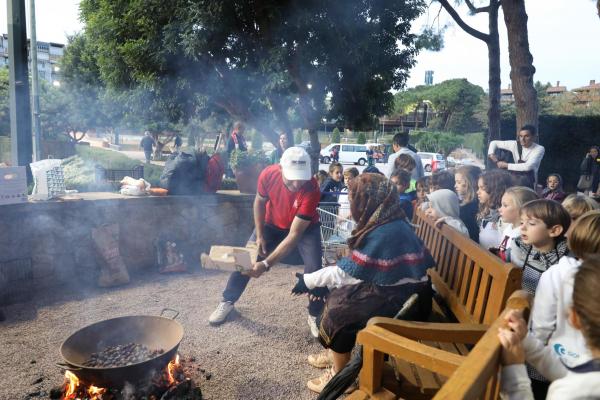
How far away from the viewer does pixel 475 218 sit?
14.0 ft

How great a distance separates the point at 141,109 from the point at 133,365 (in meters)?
8.66

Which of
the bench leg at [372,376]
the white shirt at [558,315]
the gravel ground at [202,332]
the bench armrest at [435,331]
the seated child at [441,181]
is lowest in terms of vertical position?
the gravel ground at [202,332]

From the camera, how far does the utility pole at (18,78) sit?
16.7 feet

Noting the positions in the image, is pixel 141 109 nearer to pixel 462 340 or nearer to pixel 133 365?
pixel 133 365

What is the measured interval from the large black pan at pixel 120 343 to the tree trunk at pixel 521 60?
7.08 metres

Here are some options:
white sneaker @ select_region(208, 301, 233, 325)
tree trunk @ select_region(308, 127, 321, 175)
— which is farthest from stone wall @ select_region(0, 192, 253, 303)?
tree trunk @ select_region(308, 127, 321, 175)

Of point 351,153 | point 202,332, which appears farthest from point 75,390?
point 351,153

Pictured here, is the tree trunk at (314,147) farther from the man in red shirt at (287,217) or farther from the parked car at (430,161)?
the parked car at (430,161)

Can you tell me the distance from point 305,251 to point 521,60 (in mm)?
5941

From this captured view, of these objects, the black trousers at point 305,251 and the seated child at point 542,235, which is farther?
the black trousers at point 305,251

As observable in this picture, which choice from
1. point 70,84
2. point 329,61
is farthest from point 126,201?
point 70,84

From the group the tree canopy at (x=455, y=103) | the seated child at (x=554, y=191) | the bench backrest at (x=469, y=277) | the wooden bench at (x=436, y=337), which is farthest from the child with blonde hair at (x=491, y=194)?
the tree canopy at (x=455, y=103)

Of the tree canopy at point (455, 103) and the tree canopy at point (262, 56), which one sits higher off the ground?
the tree canopy at point (455, 103)

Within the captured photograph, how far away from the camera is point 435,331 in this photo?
2.12 meters
